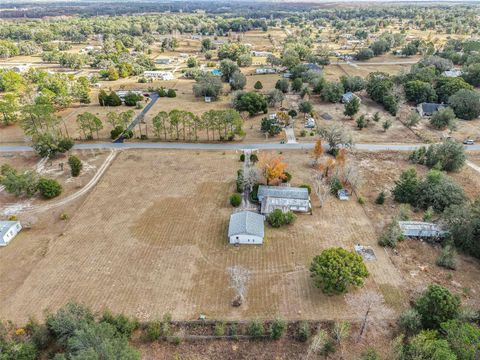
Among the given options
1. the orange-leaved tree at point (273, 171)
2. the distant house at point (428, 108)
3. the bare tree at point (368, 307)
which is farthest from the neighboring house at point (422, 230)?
the distant house at point (428, 108)

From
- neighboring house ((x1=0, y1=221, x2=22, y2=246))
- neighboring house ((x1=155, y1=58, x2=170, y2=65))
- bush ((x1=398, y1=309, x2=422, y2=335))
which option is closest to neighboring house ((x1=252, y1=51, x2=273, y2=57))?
neighboring house ((x1=155, y1=58, x2=170, y2=65))

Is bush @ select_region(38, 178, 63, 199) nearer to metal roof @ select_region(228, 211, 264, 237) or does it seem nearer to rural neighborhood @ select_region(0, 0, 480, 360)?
rural neighborhood @ select_region(0, 0, 480, 360)

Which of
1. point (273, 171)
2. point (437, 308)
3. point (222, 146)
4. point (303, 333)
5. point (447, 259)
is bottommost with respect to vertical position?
point (303, 333)

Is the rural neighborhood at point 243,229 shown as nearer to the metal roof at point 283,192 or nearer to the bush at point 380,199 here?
the metal roof at point 283,192

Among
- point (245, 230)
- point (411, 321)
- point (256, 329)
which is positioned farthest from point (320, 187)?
point (256, 329)

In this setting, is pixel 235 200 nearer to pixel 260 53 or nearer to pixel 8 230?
pixel 8 230

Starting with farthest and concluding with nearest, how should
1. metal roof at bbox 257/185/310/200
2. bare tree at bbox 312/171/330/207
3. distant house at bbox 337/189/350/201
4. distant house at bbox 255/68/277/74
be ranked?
distant house at bbox 255/68/277/74 → distant house at bbox 337/189/350/201 → bare tree at bbox 312/171/330/207 → metal roof at bbox 257/185/310/200
